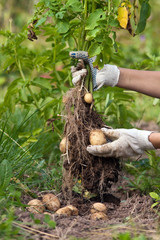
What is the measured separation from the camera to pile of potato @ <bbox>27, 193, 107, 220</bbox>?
Answer: 6.53ft

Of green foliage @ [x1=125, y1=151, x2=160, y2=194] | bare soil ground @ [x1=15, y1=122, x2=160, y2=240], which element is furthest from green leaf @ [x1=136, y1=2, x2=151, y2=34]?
bare soil ground @ [x1=15, y1=122, x2=160, y2=240]

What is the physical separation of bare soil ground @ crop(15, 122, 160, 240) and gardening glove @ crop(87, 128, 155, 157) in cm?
33

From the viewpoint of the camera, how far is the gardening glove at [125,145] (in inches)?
85.8

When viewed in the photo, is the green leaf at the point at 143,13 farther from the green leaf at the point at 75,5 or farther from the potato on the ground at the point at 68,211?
the potato on the ground at the point at 68,211

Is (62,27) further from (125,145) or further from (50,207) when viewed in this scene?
(50,207)

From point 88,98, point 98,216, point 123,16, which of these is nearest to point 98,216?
point 98,216

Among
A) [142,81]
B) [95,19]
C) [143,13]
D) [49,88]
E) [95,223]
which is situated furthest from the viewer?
[49,88]

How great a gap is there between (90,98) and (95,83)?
0.70ft

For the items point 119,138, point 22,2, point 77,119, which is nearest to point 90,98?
point 77,119

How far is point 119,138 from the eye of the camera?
2.23 m

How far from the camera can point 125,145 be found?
87.0 inches

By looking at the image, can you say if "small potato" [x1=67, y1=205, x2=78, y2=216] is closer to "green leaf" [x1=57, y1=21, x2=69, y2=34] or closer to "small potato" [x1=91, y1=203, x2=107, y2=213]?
"small potato" [x1=91, y1=203, x2=107, y2=213]

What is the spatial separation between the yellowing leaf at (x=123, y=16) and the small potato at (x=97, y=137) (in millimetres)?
715

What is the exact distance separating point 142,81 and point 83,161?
808mm
